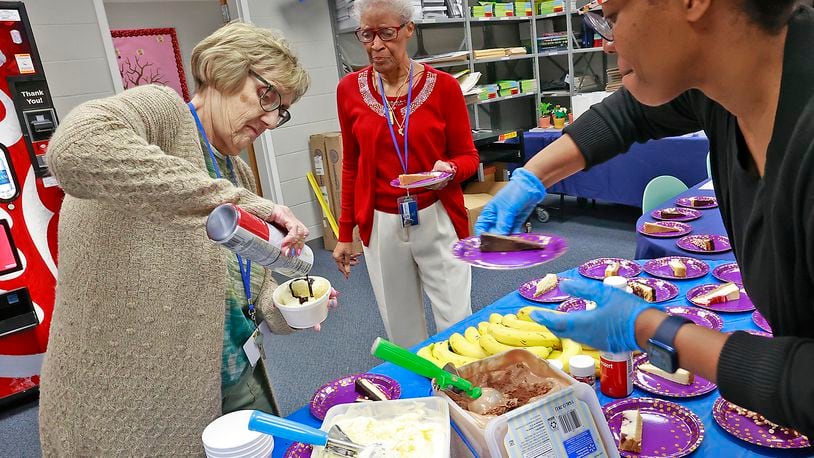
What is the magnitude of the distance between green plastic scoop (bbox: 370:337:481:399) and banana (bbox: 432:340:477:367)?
0.31 meters

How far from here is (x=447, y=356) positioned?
1.54 m

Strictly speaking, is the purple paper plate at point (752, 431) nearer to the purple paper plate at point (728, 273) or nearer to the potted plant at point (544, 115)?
the purple paper plate at point (728, 273)

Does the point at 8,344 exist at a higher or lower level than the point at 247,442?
lower

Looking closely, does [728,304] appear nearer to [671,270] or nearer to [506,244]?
[671,270]

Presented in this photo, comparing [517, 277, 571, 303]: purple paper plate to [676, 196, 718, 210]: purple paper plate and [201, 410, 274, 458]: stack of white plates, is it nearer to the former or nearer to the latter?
[201, 410, 274, 458]: stack of white plates

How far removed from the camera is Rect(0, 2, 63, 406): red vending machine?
9.03 ft

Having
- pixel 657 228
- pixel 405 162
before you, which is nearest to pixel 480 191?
pixel 657 228

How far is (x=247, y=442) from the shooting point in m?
0.94

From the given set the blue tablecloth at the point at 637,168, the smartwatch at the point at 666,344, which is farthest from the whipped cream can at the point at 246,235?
the blue tablecloth at the point at 637,168

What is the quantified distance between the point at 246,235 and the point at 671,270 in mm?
1635

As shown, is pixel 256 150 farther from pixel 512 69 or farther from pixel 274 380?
pixel 512 69

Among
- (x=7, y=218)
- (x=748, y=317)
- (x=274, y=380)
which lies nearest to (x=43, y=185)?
(x=7, y=218)

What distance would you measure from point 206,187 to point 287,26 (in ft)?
14.0

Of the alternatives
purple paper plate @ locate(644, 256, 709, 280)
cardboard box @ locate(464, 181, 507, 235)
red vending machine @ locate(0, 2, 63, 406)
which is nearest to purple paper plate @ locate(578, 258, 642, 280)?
purple paper plate @ locate(644, 256, 709, 280)
